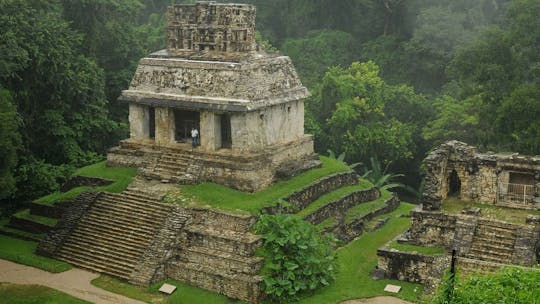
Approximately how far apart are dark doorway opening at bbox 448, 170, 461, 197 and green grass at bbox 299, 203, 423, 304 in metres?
2.38

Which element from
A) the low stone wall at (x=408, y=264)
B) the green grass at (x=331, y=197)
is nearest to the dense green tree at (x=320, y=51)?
the green grass at (x=331, y=197)

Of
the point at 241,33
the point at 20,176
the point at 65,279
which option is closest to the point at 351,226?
the point at 241,33

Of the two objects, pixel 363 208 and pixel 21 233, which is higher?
pixel 363 208

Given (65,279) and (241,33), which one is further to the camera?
(241,33)

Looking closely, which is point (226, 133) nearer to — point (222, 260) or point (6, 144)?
point (222, 260)

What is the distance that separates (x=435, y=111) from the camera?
39156 millimetres

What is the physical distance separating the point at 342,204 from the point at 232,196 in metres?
4.50

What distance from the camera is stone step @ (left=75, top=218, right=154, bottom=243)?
23516mm

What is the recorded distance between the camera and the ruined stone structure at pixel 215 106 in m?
25.7

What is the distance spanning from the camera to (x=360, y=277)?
2267 cm

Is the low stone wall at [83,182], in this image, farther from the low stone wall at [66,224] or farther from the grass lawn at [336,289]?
the grass lawn at [336,289]

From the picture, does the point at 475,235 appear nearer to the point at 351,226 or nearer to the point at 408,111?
the point at 351,226

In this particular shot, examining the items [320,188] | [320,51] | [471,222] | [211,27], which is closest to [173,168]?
[320,188]

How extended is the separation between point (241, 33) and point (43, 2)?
10.2 m
